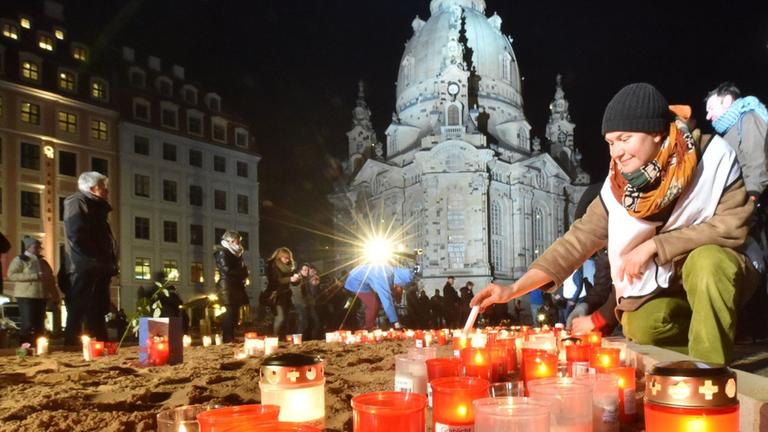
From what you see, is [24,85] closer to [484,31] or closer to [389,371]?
[389,371]

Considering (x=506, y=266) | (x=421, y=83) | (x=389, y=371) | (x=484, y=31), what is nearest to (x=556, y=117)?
(x=484, y=31)

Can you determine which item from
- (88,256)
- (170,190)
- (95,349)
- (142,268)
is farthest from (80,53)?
(95,349)

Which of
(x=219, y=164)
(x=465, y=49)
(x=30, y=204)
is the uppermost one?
(x=465, y=49)

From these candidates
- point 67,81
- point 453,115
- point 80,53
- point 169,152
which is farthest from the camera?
point 453,115

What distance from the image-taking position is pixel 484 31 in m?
62.6

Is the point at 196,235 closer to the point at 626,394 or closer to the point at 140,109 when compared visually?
the point at 140,109

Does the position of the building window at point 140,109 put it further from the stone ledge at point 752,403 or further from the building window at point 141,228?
the stone ledge at point 752,403

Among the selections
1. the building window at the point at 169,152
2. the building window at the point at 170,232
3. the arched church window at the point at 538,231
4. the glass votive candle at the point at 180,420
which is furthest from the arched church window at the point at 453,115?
the glass votive candle at the point at 180,420

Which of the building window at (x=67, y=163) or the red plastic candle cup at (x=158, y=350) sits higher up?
the building window at (x=67, y=163)

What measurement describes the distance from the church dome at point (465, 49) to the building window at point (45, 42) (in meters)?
32.8

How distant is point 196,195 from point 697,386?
45149mm

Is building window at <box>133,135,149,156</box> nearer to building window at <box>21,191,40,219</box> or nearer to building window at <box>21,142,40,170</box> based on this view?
building window at <box>21,142,40,170</box>

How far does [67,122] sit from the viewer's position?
121ft

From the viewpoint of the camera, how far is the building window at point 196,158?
4421 centimetres
